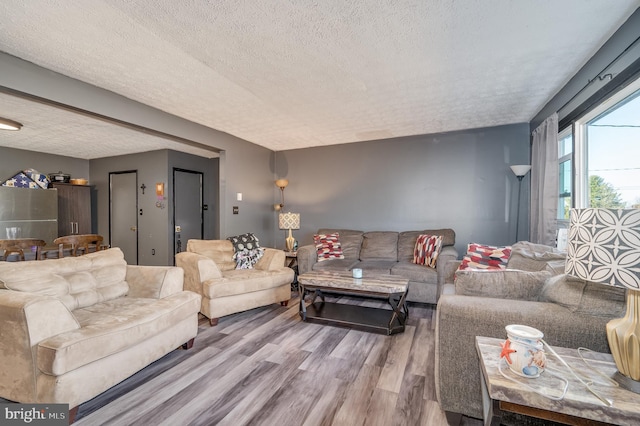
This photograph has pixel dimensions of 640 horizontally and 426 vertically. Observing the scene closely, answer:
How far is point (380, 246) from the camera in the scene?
14.5 feet

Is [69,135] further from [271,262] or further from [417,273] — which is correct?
[417,273]

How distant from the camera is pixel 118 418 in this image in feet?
5.34

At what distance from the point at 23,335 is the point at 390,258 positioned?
391 centimetres

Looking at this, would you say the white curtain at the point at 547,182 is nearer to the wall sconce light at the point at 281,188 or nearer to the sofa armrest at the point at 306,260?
the sofa armrest at the point at 306,260

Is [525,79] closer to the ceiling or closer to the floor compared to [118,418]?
closer to the ceiling

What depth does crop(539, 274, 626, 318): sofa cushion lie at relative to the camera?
1288mm

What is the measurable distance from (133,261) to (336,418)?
5599 millimetres

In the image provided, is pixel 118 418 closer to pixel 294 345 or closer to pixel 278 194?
pixel 294 345

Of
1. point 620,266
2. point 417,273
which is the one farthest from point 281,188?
point 620,266

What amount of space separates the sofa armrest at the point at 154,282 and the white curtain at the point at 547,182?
3.86 meters

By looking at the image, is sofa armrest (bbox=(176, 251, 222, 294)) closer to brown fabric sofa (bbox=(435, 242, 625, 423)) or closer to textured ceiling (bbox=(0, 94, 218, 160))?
textured ceiling (bbox=(0, 94, 218, 160))

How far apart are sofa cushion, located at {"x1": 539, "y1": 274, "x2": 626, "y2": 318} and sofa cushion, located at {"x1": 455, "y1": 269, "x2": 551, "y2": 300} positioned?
140 mm

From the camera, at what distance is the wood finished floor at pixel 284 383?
64.6 inches

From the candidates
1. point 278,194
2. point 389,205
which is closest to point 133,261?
point 278,194
